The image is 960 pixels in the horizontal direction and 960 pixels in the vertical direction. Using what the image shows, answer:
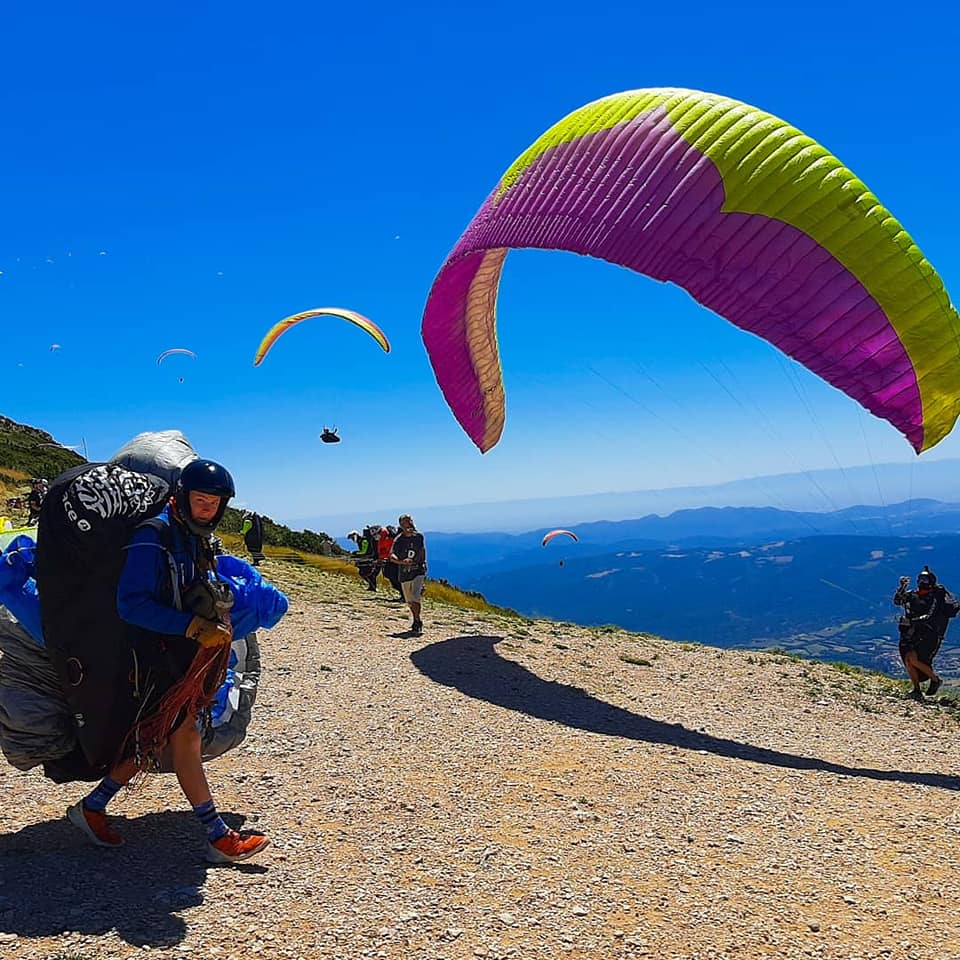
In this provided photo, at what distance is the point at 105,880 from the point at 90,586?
5.68 ft

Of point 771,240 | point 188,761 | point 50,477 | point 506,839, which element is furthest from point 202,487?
point 50,477

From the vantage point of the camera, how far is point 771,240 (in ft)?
29.1

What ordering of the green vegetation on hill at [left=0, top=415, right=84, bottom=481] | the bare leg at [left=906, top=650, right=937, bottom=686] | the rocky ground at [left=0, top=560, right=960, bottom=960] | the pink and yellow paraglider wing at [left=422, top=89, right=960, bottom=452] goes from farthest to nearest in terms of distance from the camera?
the green vegetation on hill at [left=0, top=415, right=84, bottom=481], the bare leg at [left=906, top=650, right=937, bottom=686], the pink and yellow paraglider wing at [left=422, top=89, right=960, bottom=452], the rocky ground at [left=0, top=560, right=960, bottom=960]

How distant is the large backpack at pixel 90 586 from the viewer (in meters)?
4.39

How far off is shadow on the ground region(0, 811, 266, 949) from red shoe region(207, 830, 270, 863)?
67 mm

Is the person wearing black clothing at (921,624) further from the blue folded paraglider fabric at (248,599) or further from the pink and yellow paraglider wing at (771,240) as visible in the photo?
the blue folded paraglider fabric at (248,599)

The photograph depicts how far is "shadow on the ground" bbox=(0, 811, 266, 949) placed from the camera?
4.07 m

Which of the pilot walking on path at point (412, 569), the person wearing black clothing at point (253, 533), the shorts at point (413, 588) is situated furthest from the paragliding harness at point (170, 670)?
the person wearing black clothing at point (253, 533)

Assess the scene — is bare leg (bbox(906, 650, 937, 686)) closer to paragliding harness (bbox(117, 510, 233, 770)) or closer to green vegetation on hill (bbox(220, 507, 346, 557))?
paragliding harness (bbox(117, 510, 233, 770))

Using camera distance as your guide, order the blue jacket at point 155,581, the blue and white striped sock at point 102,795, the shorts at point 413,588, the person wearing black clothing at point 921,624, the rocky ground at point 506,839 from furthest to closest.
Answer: the shorts at point 413,588, the person wearing black clothing at point 921,624, the blue and white striped sock at point 102,795, the rocky ground at point 506,839, the blue jacket at point 155,581

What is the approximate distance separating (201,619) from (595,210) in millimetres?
7779

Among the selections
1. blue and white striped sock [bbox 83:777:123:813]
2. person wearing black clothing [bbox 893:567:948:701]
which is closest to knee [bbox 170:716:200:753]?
blue and white striped sock [bbox 83:777:123:813]

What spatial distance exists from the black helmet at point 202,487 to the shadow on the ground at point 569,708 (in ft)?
20.4

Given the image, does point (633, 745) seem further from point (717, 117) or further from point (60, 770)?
point (717, 117)
